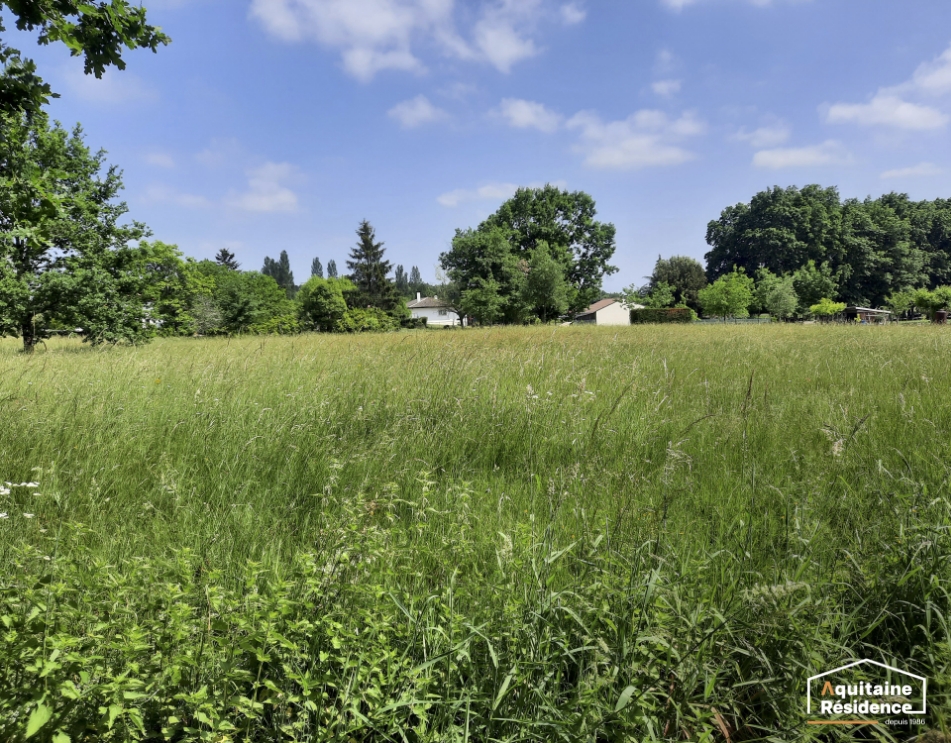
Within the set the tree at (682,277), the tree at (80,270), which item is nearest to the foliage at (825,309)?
the tree at (682,277)

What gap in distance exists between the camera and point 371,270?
2685 inches

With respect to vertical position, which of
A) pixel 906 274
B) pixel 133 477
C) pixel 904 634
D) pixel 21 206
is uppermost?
pixel 906 274

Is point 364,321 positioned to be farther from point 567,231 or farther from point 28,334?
point 28,334

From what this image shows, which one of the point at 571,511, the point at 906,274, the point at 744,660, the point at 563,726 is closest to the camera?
the point at 563,726

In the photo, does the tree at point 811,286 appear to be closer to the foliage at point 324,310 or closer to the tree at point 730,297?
the tree at point 730,297

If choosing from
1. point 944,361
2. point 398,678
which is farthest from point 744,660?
point 944,361

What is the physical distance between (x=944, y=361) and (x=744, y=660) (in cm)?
729

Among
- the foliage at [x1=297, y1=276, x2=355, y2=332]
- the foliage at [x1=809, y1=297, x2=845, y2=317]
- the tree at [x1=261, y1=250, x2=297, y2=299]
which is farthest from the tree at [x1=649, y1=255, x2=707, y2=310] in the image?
the tree at [x1=261, y1=250, x2=297, y2=299]

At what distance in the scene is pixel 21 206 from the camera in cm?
309

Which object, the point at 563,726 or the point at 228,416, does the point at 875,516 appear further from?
the point at 228,416

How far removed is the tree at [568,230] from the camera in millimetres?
50406

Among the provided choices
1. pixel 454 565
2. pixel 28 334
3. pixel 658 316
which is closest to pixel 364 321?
pixel 658 316

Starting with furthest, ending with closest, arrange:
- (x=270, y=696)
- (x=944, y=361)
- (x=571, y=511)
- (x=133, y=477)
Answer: (x=944, y=361) < (x=133, y=477) < (x=571, y=511) < (x=270, y=696)

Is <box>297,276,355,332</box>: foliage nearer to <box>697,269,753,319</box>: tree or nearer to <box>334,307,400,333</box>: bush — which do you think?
<box>334,307,400,333</box>: bush
